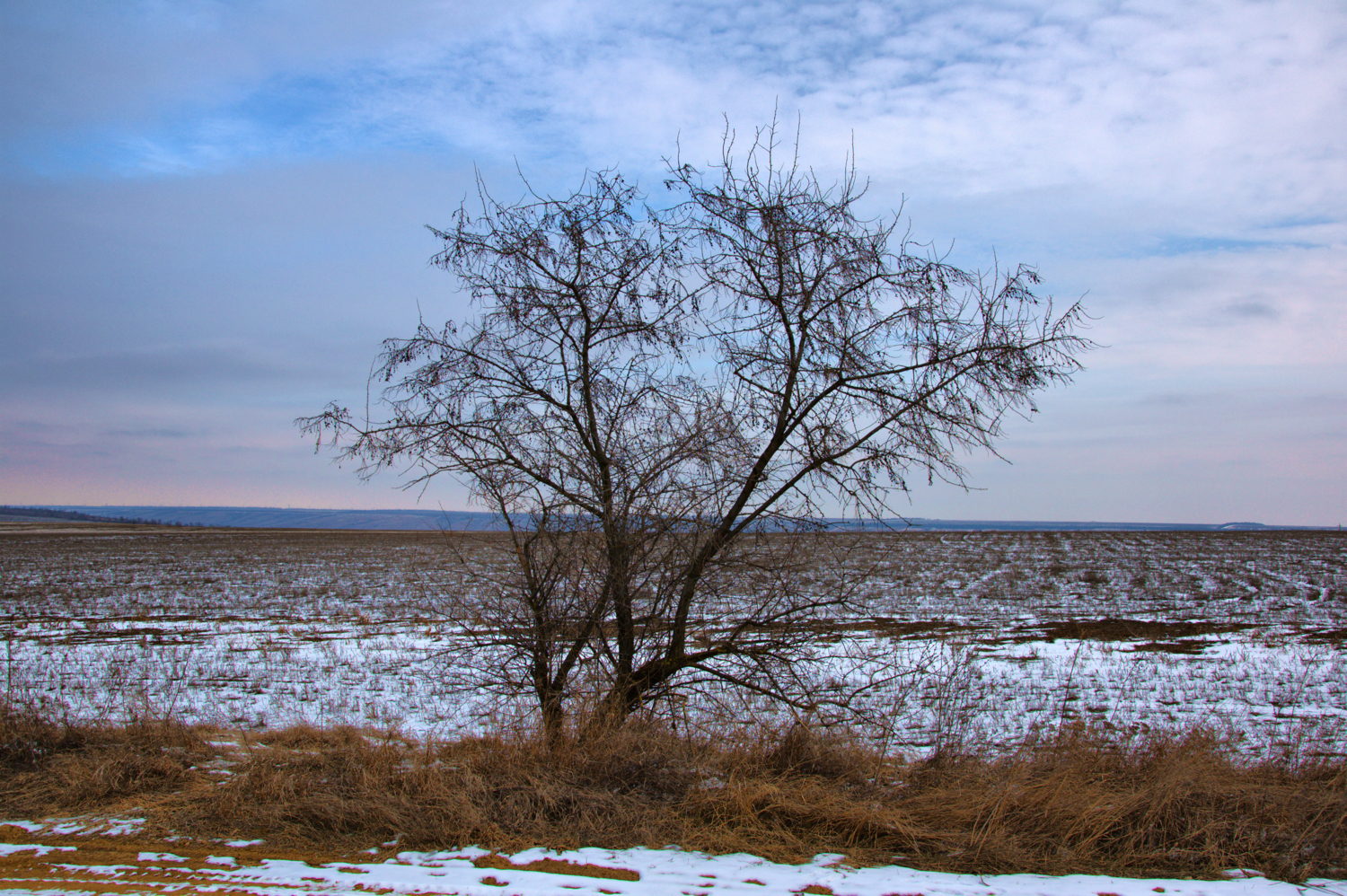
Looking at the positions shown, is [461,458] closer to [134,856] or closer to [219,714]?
[134,856]

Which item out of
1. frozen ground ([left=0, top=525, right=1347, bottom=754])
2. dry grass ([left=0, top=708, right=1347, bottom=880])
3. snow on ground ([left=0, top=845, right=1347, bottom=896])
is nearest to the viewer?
snow on ground ([left=0, top=845, right=1347, bottom=896])

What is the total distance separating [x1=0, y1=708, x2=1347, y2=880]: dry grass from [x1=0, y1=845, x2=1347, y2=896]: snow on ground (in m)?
0.16

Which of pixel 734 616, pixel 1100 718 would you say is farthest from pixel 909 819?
pixel 1100 718

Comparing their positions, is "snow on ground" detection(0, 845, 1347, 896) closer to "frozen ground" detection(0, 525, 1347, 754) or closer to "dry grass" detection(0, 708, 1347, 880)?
"dry grass" detection(0, 708, 1347, 880)

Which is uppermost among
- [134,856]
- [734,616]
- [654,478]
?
[654,478]

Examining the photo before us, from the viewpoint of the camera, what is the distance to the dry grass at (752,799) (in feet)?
12.8

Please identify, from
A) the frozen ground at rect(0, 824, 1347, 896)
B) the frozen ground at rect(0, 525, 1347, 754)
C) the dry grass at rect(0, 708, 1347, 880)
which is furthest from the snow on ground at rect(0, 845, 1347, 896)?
the frozen ground at rect(0, 525, 1347, 754)

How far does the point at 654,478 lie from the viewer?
586cm

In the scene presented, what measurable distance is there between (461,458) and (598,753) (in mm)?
2449

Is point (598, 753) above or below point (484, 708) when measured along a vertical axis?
above

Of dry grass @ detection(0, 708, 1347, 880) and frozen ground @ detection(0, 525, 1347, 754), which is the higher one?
dry grass @ detection(0, 708, 1347, 880)

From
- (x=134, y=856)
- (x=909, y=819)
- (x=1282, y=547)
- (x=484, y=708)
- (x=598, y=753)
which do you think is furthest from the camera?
(x=1282, y=547)

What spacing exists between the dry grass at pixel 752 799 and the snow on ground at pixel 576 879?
0.16 m

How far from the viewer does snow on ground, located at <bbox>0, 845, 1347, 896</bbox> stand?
337 cm
